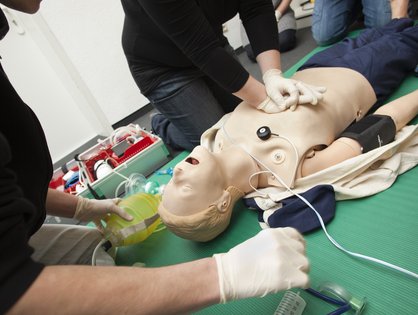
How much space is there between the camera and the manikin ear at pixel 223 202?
94cm

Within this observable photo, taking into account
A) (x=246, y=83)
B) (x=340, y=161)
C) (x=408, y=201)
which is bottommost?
(x=408, y=201)

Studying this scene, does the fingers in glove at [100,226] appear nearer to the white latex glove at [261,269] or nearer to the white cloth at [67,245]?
the white cloth at [67,245]

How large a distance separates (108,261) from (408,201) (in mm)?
1061

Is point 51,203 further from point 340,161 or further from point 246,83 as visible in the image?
point 340,161

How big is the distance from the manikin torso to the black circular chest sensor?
0.02m

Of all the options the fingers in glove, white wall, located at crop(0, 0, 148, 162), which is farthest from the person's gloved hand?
white wall, located at crop(0, 0, 148, 162)

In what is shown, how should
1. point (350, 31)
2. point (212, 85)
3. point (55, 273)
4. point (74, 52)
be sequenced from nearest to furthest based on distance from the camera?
point (55, 273)
point (212, 85)
point (350, 31)
point (74, 52)

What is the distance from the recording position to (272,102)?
1109 mm

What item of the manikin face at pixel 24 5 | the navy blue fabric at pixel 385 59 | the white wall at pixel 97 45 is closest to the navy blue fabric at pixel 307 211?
the navy blue fabric at pixel 385 59

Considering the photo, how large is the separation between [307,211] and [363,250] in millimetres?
192

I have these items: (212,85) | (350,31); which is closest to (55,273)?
(212,85)

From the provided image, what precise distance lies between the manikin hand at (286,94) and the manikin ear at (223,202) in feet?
1.26

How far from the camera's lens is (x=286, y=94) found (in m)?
1.11

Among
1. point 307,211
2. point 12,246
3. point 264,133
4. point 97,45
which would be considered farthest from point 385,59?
point 97,45
